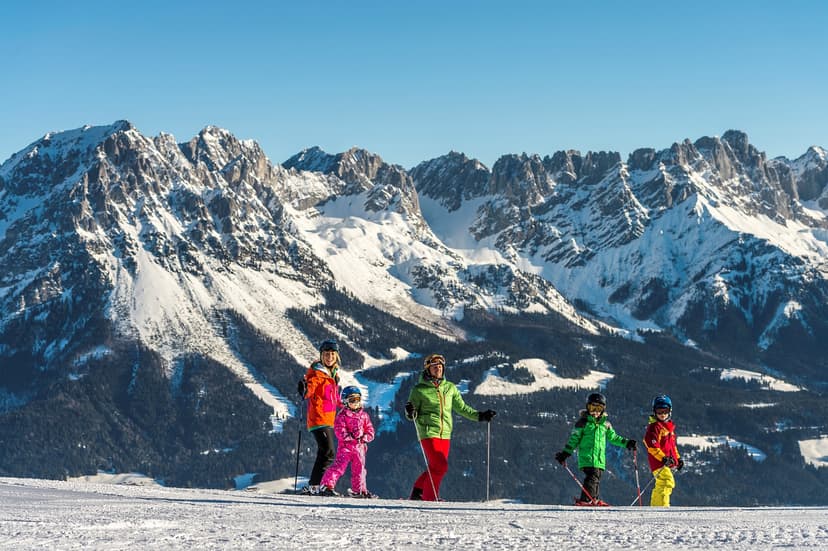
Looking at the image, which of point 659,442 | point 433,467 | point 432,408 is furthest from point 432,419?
point 659,442

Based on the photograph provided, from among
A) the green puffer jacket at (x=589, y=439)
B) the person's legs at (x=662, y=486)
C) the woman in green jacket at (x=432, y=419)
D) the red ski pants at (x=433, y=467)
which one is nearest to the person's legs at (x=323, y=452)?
the woman in green jacket at (x=432, y=419)

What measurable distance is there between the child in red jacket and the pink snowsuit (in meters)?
8.06

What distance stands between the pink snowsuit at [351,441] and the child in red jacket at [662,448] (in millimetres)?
8063

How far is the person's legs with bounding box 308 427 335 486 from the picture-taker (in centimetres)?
3103

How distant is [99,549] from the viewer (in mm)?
17250

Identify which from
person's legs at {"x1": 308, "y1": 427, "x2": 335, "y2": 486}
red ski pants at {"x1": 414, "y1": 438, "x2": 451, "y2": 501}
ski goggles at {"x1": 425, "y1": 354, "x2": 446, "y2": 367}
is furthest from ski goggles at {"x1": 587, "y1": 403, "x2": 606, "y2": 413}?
person's legs at {"x1": 308, "y1": 427, "x2": 335, "y2": 486}

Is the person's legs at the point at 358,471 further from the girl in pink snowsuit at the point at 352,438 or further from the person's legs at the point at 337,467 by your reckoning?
the person's legs at the point at 337,467

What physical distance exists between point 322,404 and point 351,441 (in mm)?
1292

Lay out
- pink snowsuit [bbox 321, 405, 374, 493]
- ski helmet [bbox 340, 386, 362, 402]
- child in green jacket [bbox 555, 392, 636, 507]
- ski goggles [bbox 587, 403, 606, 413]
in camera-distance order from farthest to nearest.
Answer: ski goggles [bbox 587, 403, 606, 413] → child in green jacket [bbox 555, 392, 636, 507] → ski helmet [bbox 340, 386, 362, 402] → pink snowsuit [bbox 321, 405, 374, 493]

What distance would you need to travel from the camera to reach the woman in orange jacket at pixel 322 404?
3102cm

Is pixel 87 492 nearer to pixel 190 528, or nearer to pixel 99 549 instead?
pixel 190 528

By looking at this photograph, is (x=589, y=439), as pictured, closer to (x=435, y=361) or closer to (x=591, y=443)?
(x=591, y=443)

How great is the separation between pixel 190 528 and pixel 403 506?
6427 millimetres

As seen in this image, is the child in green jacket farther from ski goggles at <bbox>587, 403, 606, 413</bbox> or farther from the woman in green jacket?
the woman in green jacket
